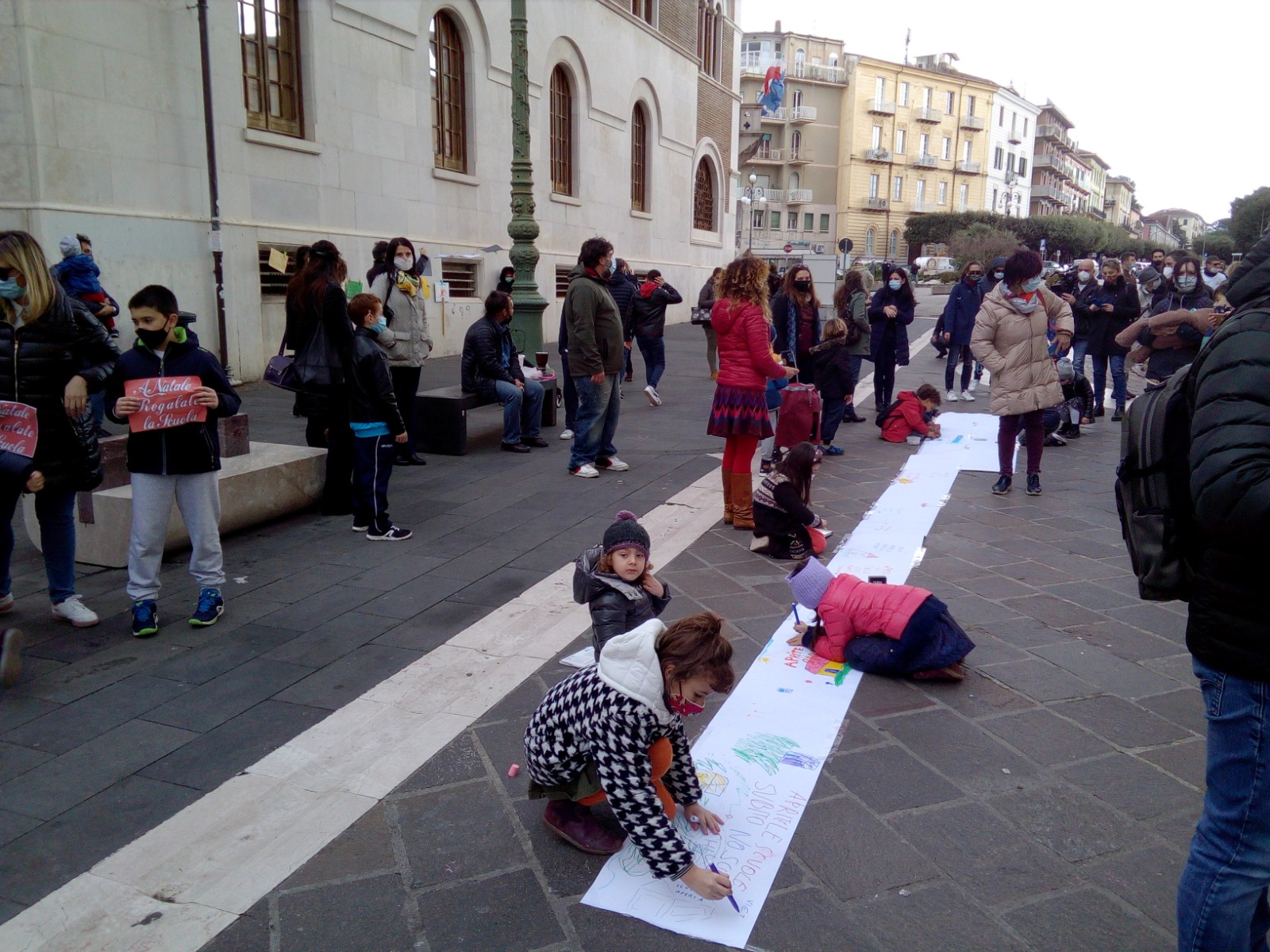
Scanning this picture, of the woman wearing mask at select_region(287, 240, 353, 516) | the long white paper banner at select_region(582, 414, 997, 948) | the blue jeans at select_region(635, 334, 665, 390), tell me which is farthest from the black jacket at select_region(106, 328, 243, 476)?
the blue jeans at select_region(635, 334, 665, 390)

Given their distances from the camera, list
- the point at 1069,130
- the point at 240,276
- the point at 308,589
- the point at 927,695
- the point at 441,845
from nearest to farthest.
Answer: the point at 441,845
the point at 927,695
the point at 308,589
the point at 240,276
the point at 1069,130

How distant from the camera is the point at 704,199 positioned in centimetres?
2895

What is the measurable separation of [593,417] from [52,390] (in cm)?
400

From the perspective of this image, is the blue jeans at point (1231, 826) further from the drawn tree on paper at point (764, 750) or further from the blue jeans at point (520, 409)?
the blue jeans at point (520, 409)

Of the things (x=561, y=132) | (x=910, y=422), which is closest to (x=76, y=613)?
(x=910, y=422)

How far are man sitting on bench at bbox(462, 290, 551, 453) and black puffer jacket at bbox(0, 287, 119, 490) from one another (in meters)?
4.08

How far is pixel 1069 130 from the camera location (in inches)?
3917

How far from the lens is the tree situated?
53.4 metres

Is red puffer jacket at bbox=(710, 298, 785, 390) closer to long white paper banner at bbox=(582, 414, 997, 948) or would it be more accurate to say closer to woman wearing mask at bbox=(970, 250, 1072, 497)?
long white paper banner at bbox=(582, 414, 997, 948)

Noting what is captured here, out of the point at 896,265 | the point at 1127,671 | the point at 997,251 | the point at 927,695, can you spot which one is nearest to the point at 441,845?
the point at 927,695

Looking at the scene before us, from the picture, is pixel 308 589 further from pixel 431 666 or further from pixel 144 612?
pixel 431 666

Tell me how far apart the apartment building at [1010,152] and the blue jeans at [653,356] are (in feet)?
221

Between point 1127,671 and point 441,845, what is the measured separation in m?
2.97

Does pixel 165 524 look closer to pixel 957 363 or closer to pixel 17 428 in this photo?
pixel 17 428
